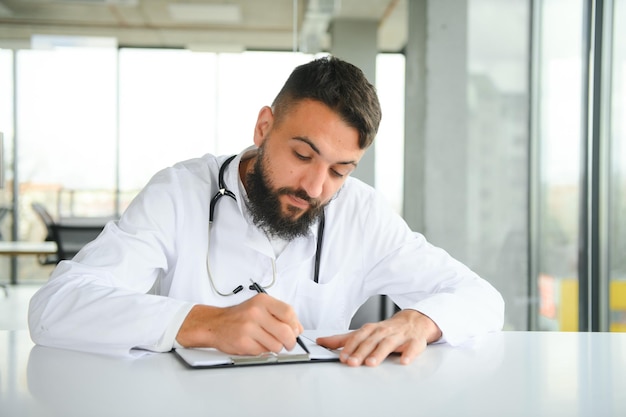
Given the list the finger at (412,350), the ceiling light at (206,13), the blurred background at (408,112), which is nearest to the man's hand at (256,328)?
the finger at (412,350)

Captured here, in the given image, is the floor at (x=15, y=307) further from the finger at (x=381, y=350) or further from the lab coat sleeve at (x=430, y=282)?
the finger at (x=381, y=350)

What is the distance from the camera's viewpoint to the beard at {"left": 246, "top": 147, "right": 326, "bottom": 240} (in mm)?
1722

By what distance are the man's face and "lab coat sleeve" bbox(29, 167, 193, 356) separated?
1.19ft

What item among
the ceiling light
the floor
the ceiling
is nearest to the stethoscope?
the floor

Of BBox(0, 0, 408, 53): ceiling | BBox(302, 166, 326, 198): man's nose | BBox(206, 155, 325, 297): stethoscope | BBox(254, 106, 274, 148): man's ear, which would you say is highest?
BBox(0, 0, 408, 53): ceiling

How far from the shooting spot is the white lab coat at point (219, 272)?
132cm

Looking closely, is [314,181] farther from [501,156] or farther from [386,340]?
[501,156]

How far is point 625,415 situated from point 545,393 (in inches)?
5.3

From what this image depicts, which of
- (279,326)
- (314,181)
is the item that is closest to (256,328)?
(279,326)

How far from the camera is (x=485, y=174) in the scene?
190 inches

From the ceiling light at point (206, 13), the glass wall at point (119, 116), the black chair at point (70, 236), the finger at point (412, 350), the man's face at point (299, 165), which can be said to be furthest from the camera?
the glass wall at point (119, 116)

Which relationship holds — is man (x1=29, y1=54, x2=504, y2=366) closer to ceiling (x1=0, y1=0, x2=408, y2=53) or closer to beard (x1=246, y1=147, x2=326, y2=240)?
beard (x1=246, y1=147, x2=326, y2=240)

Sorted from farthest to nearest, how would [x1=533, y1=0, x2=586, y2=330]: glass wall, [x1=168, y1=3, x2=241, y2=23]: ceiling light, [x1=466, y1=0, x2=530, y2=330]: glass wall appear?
[x1=168, y1=3, x2=241, y2=23]: ceiling light
[x1=466, y1=0, x2=530, y2=330]: glass wall
[x1=533, y1=0, x2=586, y2=330]: glass wall

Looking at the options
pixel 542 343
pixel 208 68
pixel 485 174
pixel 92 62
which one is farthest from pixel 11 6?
pixel 542 343
